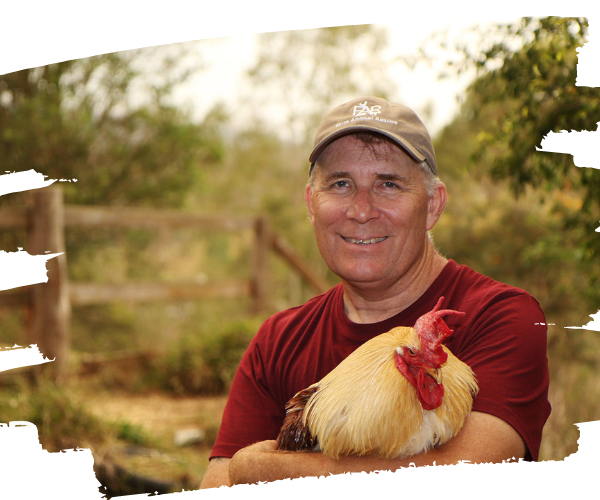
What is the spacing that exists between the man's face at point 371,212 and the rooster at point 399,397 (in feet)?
0.65

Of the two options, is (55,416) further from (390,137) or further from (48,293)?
(390,137)

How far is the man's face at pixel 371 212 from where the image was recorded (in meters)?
1.43

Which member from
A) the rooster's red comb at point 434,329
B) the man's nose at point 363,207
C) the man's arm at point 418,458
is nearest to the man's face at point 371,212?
the man's nose at point 363,207

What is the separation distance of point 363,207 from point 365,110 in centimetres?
27

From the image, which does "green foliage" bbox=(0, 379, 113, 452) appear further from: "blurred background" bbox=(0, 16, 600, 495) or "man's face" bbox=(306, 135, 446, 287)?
"man's face" bbox=(306, 135, 446, 287)

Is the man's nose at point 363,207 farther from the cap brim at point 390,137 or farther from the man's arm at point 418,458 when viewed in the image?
the man's arm at point 418,458

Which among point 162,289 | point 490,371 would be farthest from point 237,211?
point 490,371

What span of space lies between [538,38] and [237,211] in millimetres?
15446

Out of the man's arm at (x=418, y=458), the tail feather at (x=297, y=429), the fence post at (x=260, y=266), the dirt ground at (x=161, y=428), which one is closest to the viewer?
the man's arm at (x=418, y=458)

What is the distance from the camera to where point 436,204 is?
1.55m

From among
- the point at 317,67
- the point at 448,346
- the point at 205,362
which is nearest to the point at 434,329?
the point at 448,346

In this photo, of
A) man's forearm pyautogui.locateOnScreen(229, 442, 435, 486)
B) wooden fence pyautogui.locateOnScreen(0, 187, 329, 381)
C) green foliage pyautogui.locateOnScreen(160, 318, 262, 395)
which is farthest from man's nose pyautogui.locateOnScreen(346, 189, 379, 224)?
green foliage pyautogui.locateOnScreen(160, 318, 262, 395)

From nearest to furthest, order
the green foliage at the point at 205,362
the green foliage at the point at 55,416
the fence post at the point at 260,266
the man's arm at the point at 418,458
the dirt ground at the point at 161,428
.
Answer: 1. the man's arm at the point at 418,458
2. the dirt ground at the point at 161,428
3. the green foliage at the point at 55,416
4. the green foliage at the point at 205,362
5. the fence post at the point at 260,266

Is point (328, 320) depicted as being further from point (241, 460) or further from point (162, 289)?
point (162, 289)
